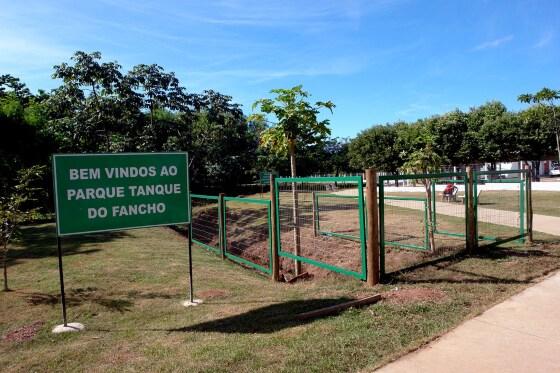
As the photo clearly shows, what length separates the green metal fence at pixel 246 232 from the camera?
33.5 ft

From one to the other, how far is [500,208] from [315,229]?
5338 millimetres

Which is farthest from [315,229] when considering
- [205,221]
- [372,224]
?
[205,221]

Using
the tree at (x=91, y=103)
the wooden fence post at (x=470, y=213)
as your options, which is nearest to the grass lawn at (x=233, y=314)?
the wooden fence post at (x=470, y=213)

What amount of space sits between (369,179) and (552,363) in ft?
10.0

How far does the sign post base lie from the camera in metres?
4.90

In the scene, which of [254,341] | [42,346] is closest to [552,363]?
[254,341]

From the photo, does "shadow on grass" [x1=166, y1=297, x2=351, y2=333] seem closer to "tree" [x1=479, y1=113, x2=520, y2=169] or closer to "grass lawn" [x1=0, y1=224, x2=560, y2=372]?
"grass lawn" [x1=0, y1=224, x2=560, y2=372]

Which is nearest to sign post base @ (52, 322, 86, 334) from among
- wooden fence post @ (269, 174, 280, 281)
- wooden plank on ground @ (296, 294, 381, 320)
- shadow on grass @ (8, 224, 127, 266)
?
wooden plank on ground @ (296, 294, 381, 320)

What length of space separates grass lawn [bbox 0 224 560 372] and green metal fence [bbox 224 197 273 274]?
4.95 feet

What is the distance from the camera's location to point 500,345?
12.1ft

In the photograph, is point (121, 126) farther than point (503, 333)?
Yes

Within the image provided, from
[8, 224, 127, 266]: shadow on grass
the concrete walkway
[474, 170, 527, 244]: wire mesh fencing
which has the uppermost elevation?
[474, 170, 527, 244]: wire mesh fencing

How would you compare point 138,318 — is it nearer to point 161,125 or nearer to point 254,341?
point 254,341

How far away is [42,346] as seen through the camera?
450cm
